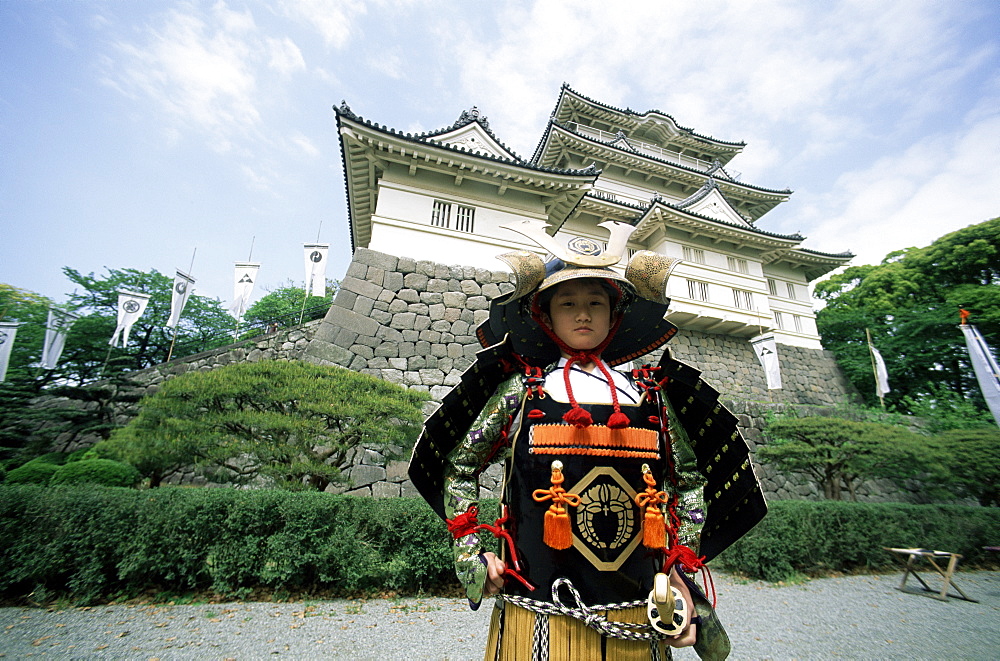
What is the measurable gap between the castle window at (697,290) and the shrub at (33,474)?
53.7ft

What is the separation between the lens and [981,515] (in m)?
7.65

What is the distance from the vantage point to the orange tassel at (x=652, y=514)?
129cm

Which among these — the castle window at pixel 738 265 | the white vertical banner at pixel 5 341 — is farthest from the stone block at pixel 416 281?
the castle window at pixel 738 265

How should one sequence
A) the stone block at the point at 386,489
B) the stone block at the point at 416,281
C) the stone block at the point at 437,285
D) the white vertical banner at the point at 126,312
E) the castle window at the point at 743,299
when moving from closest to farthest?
1. the stone block at the point at 386,489
2. the stone block at the point at 416,281
3. the stone block at the point at 437,285
4. the white vertical banner at the point at 126,312
5. the castle window at the point at 743,299

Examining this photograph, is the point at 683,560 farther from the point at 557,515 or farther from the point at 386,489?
the point at 386,489

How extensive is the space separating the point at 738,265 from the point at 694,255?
2214 millimetres

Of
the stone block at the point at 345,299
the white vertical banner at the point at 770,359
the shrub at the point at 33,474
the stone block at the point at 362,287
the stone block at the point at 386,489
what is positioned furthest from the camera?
the white vertical banner at the point at 770,359

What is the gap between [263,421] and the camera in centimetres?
454

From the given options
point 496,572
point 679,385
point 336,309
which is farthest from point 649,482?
point 336,309

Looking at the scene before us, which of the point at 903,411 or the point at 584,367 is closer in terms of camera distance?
the point at 584,367

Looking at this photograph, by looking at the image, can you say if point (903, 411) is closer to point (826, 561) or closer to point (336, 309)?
point (826, 561)

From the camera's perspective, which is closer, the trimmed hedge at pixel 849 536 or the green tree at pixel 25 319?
the trimmed hedge at pixel 849 536

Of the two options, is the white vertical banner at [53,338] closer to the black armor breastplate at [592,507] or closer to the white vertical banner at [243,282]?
the white vertical banner at [243,282]

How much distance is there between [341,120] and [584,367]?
33.2 ft
